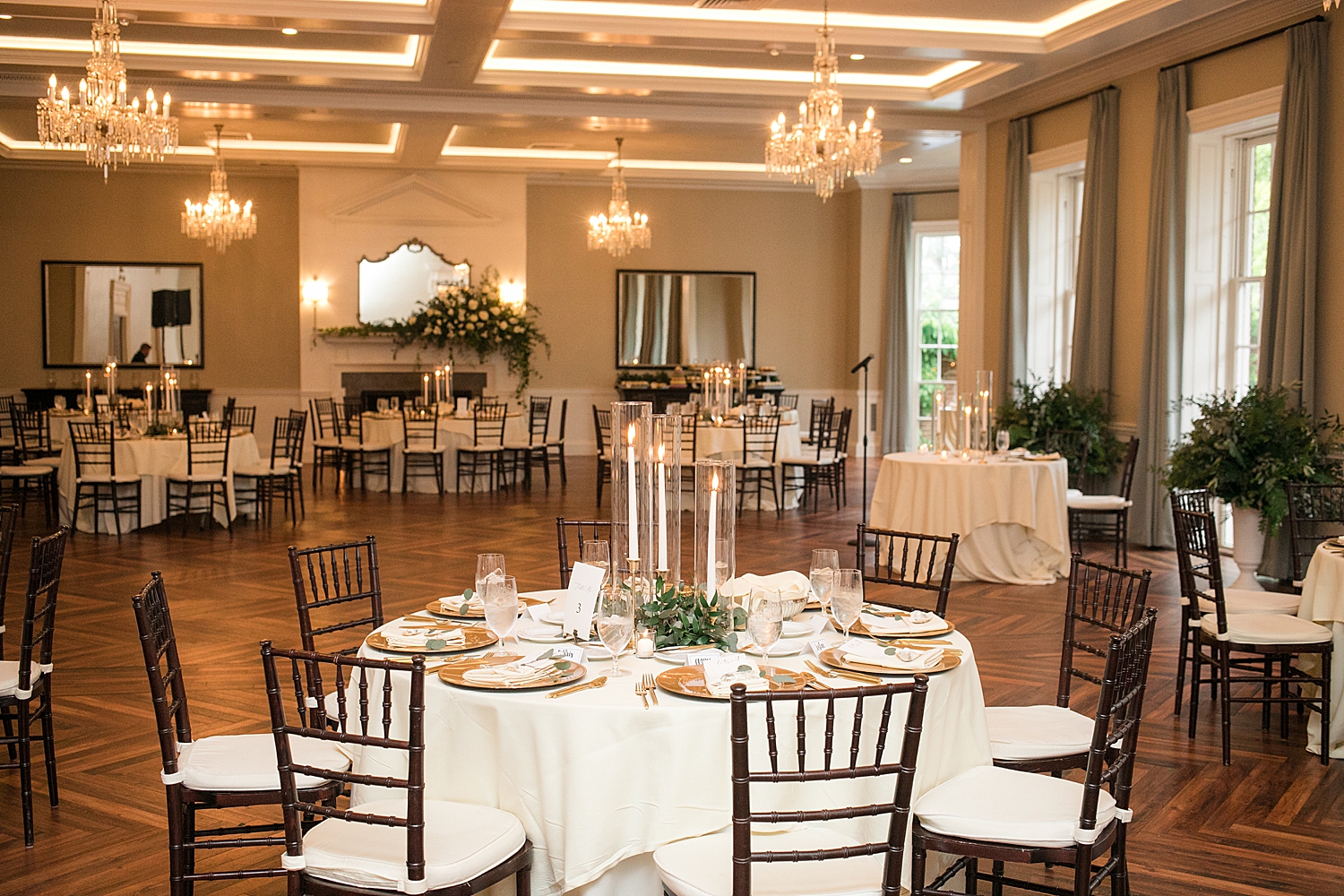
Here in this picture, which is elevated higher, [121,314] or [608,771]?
[121,314]

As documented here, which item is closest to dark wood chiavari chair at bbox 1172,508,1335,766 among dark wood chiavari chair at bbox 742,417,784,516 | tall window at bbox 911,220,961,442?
dark wood chiavari chair at bbox 742,417,784,516

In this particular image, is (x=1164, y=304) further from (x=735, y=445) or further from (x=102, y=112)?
(x=102, y=112)

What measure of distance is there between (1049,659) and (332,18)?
6.21m

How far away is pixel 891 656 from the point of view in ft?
9.43

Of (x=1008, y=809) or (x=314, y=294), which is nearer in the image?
(x=1008, y=809)

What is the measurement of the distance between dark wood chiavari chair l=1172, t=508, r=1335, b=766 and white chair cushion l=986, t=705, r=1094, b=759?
135 cm

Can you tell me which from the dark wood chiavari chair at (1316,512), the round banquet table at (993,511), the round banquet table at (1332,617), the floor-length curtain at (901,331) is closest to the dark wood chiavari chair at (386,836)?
the round banquet table at (1332,617)

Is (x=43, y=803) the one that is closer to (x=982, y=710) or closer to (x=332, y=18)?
(x=982, y=710)

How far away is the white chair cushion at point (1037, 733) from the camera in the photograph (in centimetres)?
305

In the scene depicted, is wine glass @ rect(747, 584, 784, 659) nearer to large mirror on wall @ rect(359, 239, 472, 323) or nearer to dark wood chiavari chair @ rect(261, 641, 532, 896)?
dark wood chiavari chair @ rect(261, 641, 532, 896)

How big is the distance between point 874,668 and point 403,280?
42.1 feet

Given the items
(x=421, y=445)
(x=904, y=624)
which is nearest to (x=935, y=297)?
(x=421, y=445)

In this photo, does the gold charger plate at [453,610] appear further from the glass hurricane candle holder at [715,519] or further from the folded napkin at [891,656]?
the folded napkin at [891,656]

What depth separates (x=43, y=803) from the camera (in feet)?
12.6
